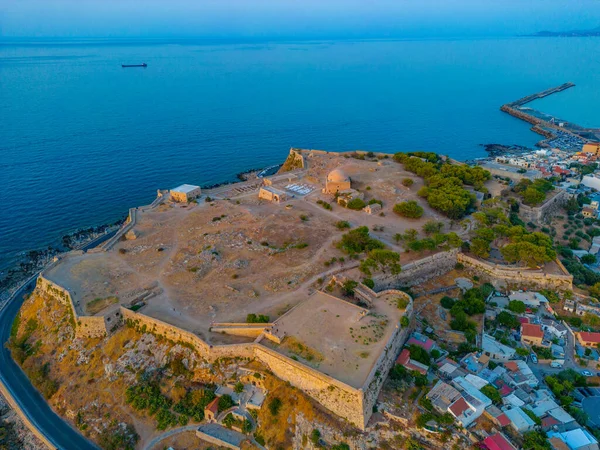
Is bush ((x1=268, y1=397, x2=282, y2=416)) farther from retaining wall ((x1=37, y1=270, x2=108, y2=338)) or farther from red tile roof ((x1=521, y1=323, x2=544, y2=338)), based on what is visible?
red tile roof ((x1=521, y1=323, x2=544, y2=338))

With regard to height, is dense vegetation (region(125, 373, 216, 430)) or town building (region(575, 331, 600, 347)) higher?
town building (region(575, 331, 600, 347))

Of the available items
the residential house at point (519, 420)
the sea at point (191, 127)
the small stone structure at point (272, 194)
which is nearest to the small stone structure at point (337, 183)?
the small stone structure at point (272, 194)

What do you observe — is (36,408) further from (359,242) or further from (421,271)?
(421,271)

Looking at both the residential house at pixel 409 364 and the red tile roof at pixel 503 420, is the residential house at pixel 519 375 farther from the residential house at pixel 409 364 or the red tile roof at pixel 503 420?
the residential house at pixel 409 364

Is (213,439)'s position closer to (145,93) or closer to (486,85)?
(145,93)

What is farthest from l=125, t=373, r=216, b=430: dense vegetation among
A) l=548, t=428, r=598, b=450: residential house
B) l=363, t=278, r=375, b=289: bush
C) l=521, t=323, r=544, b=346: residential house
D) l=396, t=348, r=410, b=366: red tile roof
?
l=521, t=323, r=544, b=346: residential house

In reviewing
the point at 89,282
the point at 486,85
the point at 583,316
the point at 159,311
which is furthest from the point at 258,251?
the point at 486,85
